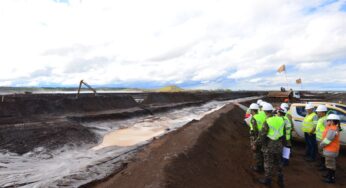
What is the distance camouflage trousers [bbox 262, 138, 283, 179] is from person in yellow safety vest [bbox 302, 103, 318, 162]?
9.75 feet

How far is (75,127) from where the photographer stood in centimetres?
1694

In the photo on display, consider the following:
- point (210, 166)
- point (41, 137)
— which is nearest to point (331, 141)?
point (210, 166)

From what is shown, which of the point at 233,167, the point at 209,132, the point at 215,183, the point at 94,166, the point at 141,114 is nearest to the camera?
the point at 215,183

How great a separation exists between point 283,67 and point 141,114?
1548 cm

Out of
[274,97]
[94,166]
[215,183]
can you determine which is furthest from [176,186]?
[274,97]

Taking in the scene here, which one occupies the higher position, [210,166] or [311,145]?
[311,145]

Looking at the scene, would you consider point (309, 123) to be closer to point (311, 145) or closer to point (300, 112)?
point (311, 145)

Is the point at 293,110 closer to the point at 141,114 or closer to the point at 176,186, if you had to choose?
the point at 176,186

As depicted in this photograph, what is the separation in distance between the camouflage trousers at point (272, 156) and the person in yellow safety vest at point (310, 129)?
2973 millimetres

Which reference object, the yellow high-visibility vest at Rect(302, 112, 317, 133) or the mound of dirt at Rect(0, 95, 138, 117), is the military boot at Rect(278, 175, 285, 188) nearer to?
the yellow high-visibility vest at Rect(302, 112, 317, 133)

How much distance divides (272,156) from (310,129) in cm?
317

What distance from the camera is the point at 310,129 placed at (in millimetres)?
9906

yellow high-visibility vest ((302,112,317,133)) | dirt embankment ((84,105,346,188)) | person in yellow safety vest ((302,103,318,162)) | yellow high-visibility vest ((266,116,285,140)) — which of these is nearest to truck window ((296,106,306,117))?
dirt embankment ((84,105,346,188))

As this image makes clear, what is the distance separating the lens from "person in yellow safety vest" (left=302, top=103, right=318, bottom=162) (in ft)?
32.3
